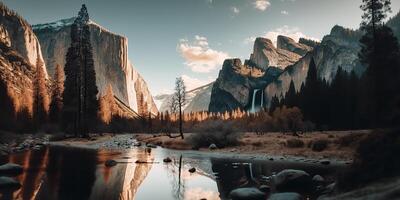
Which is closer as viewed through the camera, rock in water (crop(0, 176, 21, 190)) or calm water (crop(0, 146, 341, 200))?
calm water (crop(0, 146, 341, 200))

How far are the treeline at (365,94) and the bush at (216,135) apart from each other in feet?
54.3

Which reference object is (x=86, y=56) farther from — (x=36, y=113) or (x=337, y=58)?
(x=337, y=58)

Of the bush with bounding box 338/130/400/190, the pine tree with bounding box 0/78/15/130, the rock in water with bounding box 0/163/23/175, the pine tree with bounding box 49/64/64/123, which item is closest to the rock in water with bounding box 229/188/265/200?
the bush with bounding box 338/130/400/190

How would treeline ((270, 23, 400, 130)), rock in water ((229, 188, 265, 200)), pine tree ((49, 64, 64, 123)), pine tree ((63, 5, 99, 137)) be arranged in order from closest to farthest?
rock in water ((229, 188, 265, 200)), treeline ((270, 23, 400, 130)), pine tree ((63, 5, 99, 137)), pine tree ((49, 64, 64, 123))

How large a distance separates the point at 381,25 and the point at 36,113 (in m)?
81.3

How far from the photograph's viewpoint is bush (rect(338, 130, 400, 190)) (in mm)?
11367

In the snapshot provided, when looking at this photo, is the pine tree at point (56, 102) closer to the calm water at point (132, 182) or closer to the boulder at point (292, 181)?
the calm water at point (132, 182)

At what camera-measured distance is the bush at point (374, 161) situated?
37.3ft

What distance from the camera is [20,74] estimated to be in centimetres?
17162

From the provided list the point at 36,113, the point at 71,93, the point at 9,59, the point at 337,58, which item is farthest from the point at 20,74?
the point at 337,58

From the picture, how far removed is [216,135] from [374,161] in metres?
30.5

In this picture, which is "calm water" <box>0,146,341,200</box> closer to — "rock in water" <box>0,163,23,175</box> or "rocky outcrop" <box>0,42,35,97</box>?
"rock in water" <box>0,163,23,175</box>

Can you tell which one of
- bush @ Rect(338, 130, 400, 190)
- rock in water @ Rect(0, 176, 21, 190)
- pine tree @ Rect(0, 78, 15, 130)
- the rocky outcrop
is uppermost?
the rocky outcrop

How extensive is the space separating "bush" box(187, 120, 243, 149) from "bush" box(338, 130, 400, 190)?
29.1 meters
